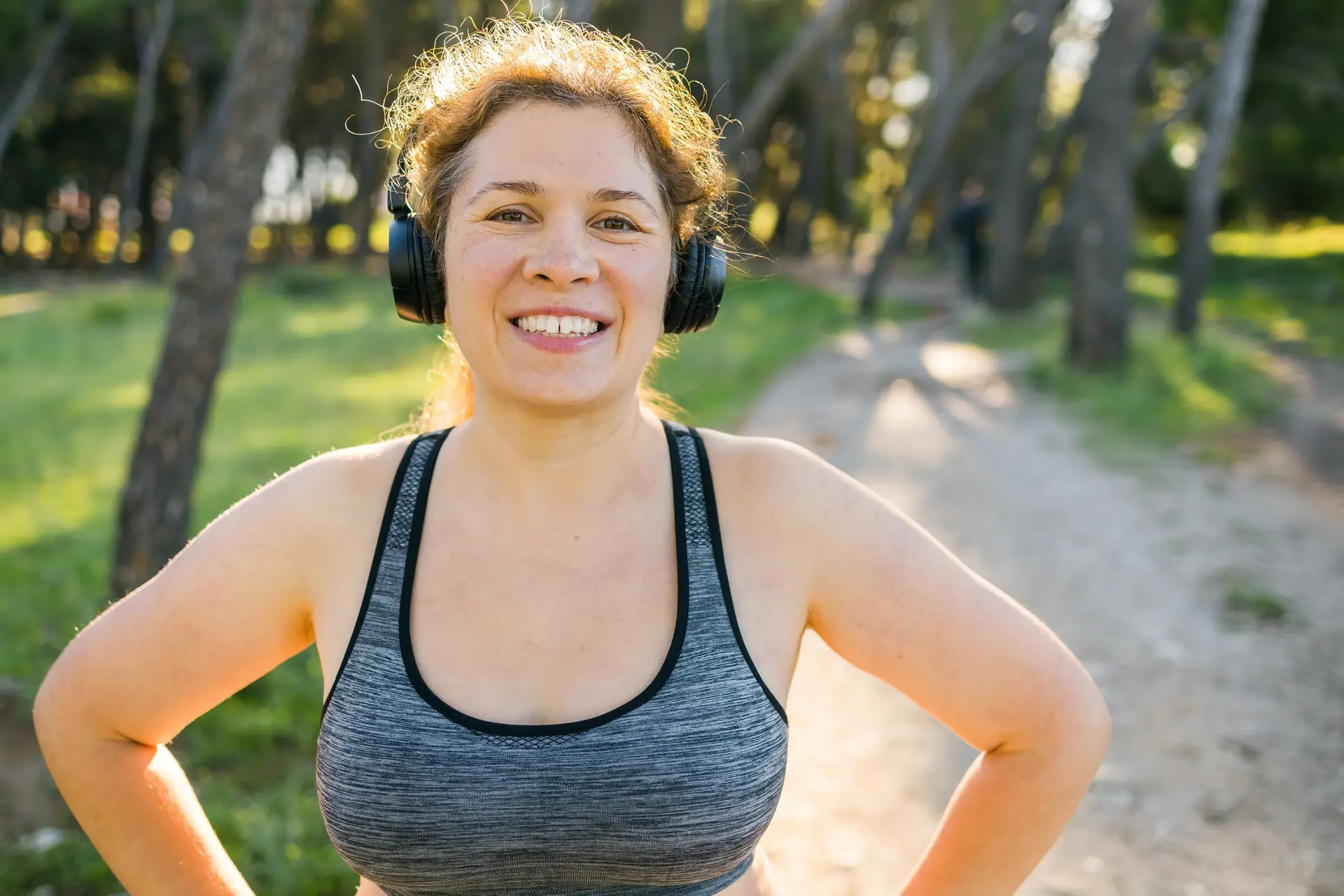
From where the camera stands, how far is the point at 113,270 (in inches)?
1064

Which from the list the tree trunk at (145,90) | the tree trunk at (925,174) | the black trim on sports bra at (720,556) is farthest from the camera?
the tree trunk at (145,90)

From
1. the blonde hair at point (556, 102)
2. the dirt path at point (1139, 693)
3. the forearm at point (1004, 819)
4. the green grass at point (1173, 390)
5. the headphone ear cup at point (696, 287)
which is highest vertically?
the blonde hair at point (556, 102)

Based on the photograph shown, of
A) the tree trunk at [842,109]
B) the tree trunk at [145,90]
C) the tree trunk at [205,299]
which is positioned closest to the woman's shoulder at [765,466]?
the tree trunk at [205,299]

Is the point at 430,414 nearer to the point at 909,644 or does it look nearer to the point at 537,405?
the point at 537,405

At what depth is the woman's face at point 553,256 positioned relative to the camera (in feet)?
6.01

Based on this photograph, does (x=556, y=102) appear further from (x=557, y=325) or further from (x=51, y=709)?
(x=51, y=709)

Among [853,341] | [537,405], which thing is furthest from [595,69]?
[853,341]

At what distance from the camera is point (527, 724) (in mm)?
1733

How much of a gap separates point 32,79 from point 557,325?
25258 millimetres

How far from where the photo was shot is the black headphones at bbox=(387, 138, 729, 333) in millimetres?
2049

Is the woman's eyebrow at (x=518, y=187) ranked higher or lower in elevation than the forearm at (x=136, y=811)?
higher

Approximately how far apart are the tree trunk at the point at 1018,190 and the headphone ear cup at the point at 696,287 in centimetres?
1648

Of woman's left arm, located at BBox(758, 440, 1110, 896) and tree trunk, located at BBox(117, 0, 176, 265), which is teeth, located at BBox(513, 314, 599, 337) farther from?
tree trunk, located at BBox(117, 0, 176, 265)

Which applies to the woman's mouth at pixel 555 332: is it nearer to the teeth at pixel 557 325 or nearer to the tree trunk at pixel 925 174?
the teeth at pixel 557 325
